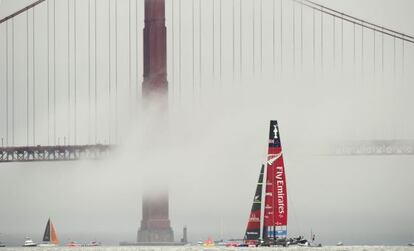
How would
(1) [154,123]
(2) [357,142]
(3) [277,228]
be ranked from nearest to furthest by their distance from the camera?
(3) [277,228] < (1) [154,123] < (2) [357,142]

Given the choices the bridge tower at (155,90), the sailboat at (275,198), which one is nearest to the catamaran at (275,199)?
the sailboat at (275,198)

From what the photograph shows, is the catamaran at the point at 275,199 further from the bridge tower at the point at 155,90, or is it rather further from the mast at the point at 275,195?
the bridge tower at the point at 155,90

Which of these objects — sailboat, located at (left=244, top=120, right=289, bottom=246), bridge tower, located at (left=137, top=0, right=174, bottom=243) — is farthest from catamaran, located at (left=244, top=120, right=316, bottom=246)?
bridge tower, located at (left=137, top=0, right=174, bottom=243)

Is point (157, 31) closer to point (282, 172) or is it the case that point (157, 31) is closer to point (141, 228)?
point (141, 228)

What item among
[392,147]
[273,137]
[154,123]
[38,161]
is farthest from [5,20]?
[273,137]

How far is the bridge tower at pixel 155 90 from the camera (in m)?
103

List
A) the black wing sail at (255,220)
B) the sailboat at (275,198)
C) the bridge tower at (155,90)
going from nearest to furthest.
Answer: the sailboat at (275,198), the black wing sail at (255,220), the bridge tower at (155,90)

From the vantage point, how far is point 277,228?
82.8m

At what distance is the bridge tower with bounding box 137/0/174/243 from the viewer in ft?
338

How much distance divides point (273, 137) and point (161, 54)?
2416 cm

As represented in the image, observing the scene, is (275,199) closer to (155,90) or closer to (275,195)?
(275,195)

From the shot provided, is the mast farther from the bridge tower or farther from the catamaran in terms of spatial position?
the bridge tower

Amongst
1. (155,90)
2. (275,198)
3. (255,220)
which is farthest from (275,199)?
(155,90)

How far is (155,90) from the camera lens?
103562mm
